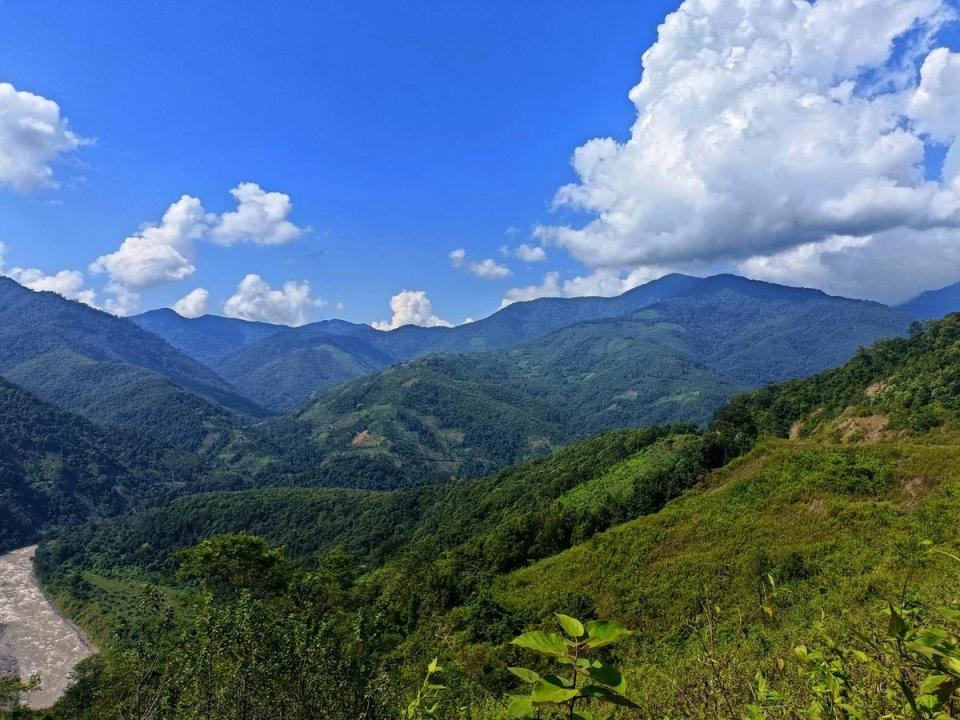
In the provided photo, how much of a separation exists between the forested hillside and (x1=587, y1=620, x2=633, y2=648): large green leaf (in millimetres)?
130

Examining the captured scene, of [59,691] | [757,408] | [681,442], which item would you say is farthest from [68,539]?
[757,408]

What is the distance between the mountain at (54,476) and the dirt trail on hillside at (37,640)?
4178 centimetres

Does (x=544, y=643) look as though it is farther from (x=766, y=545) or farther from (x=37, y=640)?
(x=37, y=640)

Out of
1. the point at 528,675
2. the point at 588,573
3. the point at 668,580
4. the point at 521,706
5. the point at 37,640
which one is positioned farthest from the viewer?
the point at 37,640

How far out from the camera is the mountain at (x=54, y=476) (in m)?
147

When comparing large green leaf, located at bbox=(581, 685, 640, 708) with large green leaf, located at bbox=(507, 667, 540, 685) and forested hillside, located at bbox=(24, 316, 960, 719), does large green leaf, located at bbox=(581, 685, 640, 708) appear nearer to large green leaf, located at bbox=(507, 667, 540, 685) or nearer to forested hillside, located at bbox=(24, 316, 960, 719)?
forested hillside, located at bbox=(24, 316, 960, 719)

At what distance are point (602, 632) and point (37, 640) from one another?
4534 inches

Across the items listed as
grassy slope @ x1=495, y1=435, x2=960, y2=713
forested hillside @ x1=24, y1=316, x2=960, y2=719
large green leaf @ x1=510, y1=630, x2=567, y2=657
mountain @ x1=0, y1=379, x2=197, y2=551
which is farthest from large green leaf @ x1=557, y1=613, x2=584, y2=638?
mountain @ x1=0, y1=379, x2=197, y2=551

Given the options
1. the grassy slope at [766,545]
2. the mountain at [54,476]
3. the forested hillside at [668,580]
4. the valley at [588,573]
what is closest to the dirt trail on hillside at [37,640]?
the valley at [588,573]

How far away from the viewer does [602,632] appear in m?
1.70

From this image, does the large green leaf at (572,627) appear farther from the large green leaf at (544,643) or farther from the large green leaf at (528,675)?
the large green leaf at (528,675)

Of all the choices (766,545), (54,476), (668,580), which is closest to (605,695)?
(668,580)

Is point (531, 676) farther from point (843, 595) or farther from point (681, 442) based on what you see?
point (681, 442)

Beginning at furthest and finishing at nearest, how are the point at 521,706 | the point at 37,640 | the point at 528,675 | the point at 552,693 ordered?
the point at 37,640, the point at 528,675, the point at 521,706, the point at 552,693
